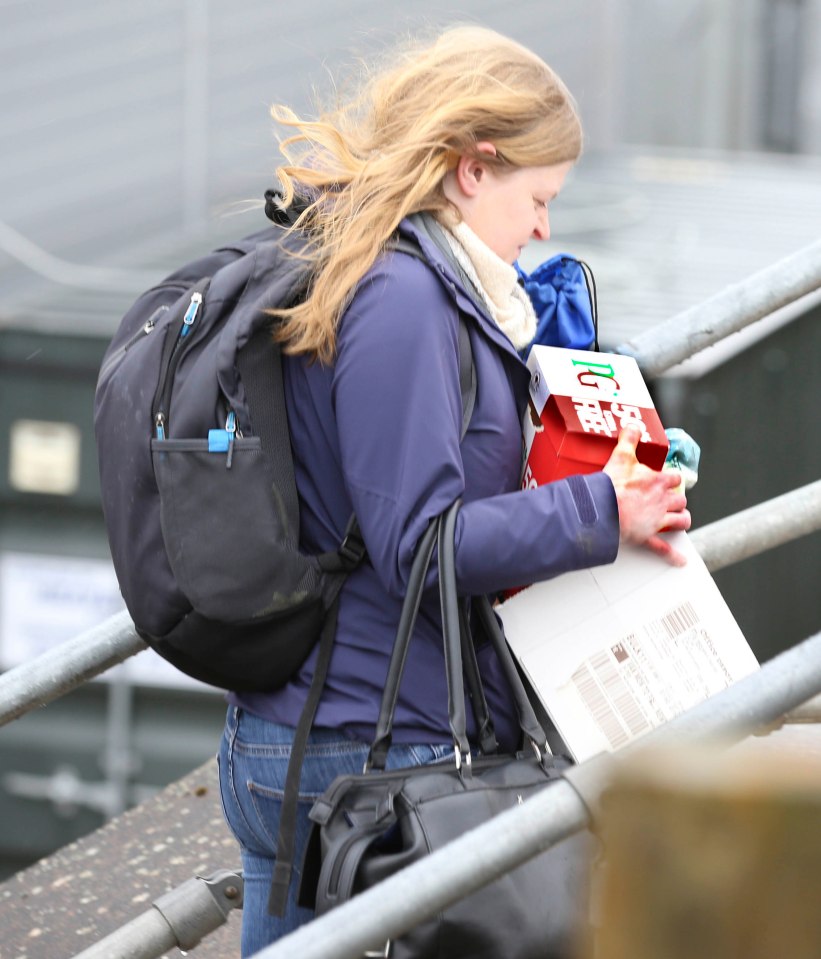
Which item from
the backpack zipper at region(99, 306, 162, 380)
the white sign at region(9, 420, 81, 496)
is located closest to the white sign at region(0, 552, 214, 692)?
the white sign at region(9, 420, 81, 496)

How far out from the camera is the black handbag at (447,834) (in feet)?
6.11

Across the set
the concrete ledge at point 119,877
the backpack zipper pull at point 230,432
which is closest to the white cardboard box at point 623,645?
the backpack zipper pull at point 230,432

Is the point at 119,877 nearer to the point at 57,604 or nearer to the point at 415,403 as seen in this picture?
the point at 415,403

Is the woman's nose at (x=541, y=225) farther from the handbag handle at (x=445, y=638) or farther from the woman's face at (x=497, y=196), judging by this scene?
the handbag handle at (x=445, y=638)

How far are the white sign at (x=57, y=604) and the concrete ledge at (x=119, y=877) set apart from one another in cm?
341

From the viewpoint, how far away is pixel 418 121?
6.99 ft

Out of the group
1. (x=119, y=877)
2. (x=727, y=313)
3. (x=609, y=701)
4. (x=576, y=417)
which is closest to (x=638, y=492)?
(x=576, y=417)

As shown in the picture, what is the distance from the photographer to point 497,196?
7.02 feet

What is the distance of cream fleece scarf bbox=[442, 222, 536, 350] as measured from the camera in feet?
6.93

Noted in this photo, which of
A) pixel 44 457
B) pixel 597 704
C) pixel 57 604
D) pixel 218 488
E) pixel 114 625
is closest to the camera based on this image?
pixel 218 488

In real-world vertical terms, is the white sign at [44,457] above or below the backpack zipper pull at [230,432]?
below

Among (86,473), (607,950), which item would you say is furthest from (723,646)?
(86,473)

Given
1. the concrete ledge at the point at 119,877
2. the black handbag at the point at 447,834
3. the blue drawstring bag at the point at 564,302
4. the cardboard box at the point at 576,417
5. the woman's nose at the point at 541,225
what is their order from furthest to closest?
1. the concrete ledge at the point at 119,877
2. the blue drawstring bag at the point at 564,302
3. the woman's nose at the point at 541,225
4. the cardboard box at the point at 576,417
5. the black handbag at the point at 447,834

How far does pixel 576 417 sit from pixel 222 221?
7.32m
